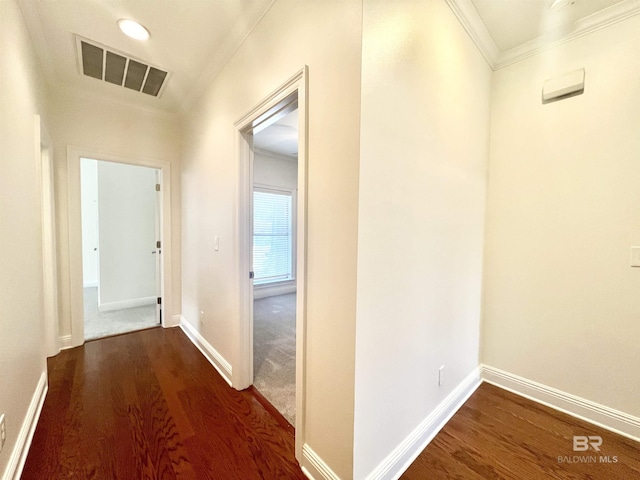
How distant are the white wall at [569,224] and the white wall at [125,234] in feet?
15.8

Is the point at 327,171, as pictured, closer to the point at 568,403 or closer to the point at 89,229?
the point at 568,403

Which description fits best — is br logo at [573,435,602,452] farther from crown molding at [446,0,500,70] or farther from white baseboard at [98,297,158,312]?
white baseboard at [98,297,158,312]

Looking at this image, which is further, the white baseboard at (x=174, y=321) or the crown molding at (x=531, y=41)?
the white baseboard at (x=174, y=321)

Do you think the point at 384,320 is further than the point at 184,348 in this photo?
No

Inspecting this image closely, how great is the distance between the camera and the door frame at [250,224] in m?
1.36

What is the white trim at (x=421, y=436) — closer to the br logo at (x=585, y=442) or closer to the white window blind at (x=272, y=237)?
the br logo at (x=585, y=442)

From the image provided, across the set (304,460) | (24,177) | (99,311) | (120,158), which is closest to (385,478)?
(304,460)

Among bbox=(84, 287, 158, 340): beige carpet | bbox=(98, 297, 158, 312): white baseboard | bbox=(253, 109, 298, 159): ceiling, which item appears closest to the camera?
bbox=(84, 287, 158, 340): beige carpet

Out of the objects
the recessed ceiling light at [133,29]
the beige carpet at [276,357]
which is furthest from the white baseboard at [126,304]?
the recessed ceiling light at [133,29]

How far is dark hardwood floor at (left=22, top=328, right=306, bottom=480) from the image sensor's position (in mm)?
1379

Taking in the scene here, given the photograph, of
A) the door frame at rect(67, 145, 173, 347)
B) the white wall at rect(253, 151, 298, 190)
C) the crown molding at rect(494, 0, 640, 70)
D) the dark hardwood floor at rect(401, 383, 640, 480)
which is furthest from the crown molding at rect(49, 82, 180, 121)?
the dark hardwood floor at rect(401, 383, 640, 480)

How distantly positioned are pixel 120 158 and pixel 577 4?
420 cm

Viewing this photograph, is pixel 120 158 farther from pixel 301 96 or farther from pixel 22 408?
pixel 301 96

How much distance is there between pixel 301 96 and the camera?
1331 mm
